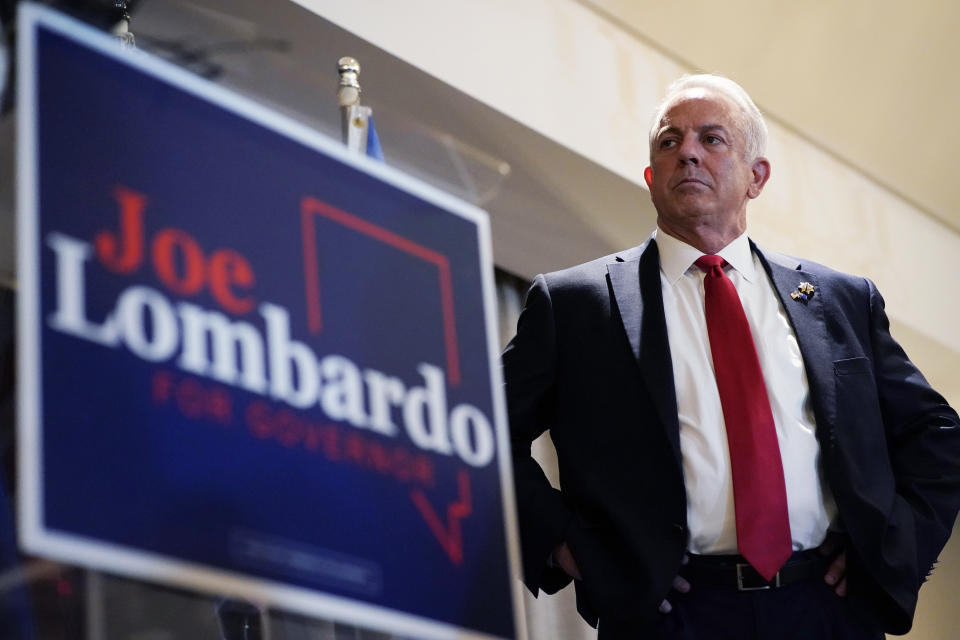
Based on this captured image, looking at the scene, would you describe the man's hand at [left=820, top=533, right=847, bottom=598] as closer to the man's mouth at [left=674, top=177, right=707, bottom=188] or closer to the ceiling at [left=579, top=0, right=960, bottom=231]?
the man's mouth at [left=674, top=177, right=707, bottom=188]

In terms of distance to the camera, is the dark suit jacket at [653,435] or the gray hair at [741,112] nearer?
the dark suit jacket at [653,435]

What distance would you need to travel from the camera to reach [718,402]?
1.96 metres

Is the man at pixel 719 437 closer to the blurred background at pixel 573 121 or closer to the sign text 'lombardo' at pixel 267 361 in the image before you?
the blurred background at pixel 573 121

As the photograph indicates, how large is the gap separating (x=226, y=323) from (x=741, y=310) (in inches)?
48.2

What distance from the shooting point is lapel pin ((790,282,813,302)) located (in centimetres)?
212

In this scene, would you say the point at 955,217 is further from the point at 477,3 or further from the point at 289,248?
A: the point at 289,248

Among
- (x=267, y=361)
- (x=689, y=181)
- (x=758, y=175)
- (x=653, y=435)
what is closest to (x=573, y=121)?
(x=758, y=175)

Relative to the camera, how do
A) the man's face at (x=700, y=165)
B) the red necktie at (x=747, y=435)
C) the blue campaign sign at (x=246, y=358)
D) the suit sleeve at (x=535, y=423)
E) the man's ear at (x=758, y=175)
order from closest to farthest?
1. the blue campaign sign at (x=246, y=358)
2. the red necktie at (x=747, y=435)
3. the suit sleeve at (x=535, y=423)
4. the man's face at (x=700, y=165)
5. the man's ear at (x=758, y=175)

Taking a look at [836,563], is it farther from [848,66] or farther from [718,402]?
[848,66]

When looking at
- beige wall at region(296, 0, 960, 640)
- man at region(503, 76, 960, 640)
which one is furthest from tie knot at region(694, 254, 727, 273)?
beige wall at region(296, 0, 960, 640)

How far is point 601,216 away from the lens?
4.09 m

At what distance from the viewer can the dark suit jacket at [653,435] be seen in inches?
74.7

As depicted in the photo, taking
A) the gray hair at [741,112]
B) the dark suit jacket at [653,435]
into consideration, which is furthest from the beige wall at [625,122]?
the dark suit jacket at [653,435]

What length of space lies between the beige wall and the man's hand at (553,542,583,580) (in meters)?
1.44
